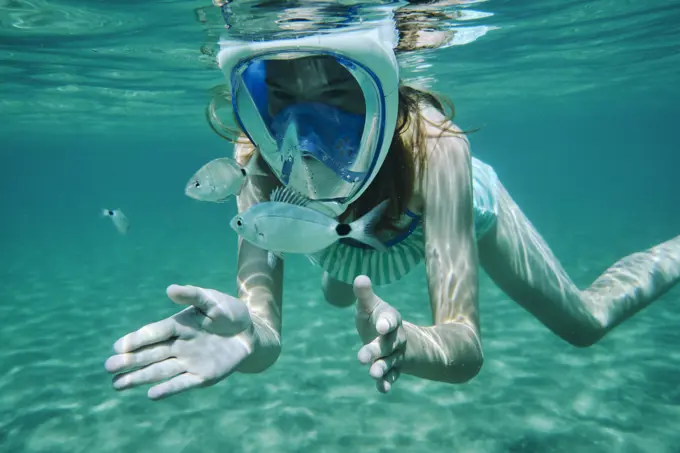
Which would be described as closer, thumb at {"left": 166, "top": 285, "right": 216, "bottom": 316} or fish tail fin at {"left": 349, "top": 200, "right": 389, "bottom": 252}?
thumb at {"left": 166, "top": 285, "right": 216, "bottom": 316}

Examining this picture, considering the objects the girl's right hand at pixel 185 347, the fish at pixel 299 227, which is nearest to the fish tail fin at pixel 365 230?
the fish at pixel 299 227

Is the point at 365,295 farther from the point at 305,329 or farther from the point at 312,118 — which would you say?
the point at 305,329

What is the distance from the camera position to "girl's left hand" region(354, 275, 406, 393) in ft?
6.35

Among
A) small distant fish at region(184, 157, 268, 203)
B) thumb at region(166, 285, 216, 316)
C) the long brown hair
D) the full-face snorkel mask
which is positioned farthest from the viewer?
small distant fish at region(184, 157, 268, 203)

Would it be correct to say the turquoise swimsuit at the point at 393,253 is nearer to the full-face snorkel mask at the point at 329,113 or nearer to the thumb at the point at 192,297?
the full-face snorkel mask at the point at 329,113

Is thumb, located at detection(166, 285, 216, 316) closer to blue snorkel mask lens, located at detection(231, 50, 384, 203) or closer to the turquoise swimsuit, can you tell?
blue snorkel mask lens, located at detection(231, 50, 384, 203)

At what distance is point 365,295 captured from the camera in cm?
206

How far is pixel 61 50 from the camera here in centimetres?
1330

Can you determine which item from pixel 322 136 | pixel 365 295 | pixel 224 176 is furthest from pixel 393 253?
pixel 365 295

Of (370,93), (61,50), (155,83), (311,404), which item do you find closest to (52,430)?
(311,404)

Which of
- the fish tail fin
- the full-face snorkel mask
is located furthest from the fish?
the full-face snorkel mask

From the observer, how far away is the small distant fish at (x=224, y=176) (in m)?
3.86

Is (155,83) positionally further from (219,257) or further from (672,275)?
(672,275)

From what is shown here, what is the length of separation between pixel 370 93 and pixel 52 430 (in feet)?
22.7
